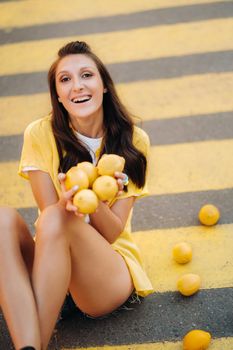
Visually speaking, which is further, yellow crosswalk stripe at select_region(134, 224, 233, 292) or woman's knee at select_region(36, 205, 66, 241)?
yellow crosswalk stripe at select_region(134, 224, 233, 292)

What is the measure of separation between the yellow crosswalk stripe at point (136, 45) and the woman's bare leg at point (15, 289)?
9.12 ft

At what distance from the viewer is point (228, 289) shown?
116 inches

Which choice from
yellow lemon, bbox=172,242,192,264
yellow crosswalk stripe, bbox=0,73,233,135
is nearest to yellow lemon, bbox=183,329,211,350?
yellow lemon, bbox=172,242,192,264

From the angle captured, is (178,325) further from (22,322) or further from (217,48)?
(217,48)

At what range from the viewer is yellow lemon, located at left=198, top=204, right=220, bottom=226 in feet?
11.0

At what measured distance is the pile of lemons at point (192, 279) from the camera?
100 inches

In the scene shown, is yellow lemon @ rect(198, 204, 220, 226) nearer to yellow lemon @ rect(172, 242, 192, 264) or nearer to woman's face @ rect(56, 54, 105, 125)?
yellow lemon @ rect(172, 242, 192, 264)

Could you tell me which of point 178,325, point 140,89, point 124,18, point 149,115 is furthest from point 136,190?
point 124,18

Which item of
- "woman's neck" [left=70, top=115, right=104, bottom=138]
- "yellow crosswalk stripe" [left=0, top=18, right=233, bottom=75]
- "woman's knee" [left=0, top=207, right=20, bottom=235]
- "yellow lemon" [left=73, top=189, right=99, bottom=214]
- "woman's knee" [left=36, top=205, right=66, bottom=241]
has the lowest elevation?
"yellow crosswalk stripe" [left=0, top=18, right=233, bottom=75]

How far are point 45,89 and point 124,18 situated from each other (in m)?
1.29

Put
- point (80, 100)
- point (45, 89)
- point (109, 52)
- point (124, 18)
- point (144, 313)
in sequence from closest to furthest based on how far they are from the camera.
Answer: point (80, 100) → point (144, 313) → point (45, 89) → point (109, 52) → point (124, 18)

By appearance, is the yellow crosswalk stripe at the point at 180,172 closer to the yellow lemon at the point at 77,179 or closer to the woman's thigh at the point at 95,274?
the woman's thigh at the point at 95,274

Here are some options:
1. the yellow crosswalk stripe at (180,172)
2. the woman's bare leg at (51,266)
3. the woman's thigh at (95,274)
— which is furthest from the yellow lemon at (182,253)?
the woman's bare leg at (51,266)

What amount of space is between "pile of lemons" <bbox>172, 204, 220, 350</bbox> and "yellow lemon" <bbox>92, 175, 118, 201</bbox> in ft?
2.76
